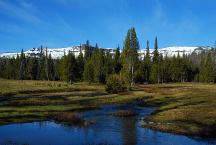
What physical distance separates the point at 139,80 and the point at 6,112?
10397 cm

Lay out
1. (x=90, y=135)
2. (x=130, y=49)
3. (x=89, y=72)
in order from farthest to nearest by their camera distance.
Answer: (x=89, y=72)
(x=130, y=49)
(x=90, y=135)

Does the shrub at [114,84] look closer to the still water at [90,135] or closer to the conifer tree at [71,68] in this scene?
the conifer tree at [71,68]

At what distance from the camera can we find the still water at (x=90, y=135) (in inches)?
1318

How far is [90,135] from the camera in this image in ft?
122

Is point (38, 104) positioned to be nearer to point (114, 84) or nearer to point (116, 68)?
point (114, 84)

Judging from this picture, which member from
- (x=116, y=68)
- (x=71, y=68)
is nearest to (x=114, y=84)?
(x=71, y=68)

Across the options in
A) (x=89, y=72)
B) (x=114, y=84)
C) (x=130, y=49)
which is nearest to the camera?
(x=114, y=84)

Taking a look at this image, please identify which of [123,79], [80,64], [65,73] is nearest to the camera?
[123,79]

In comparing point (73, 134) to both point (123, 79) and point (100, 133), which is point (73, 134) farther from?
point (123, 79)

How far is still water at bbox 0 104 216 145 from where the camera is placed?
33469 mm

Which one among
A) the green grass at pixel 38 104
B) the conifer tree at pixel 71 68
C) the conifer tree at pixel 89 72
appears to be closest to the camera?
the green grass at pixel 38 104

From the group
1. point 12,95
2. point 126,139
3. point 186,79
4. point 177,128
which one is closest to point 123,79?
point 12,95

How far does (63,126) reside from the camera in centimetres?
4362

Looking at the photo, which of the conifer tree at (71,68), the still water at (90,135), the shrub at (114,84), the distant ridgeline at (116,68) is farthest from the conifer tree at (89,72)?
the still water at (90,135)
